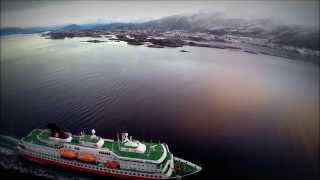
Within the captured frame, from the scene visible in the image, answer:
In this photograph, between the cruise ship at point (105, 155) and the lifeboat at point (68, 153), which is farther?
the lifeboat at point (68, 153)

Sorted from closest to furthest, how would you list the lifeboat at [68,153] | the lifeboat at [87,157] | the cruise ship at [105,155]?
the cruise ship at [105,155] < the lifeboat at [87,157] < the lifeboat at [68,153]

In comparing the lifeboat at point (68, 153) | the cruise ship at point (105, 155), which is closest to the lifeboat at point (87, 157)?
the cruise ship at point (105, 155)

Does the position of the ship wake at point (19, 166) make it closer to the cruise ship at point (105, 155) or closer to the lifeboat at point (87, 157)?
the cruise ship at point (105, 155)

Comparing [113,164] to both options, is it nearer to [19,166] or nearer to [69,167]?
[69,167]

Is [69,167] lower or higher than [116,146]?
lower

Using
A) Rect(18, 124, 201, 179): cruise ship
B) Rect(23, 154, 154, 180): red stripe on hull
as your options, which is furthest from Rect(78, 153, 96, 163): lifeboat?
Rect(23, 154, 154, 180): red stripe on hull

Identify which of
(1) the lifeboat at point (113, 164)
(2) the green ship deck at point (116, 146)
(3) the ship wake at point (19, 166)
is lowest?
(3) the ship wake at point (19, 166)

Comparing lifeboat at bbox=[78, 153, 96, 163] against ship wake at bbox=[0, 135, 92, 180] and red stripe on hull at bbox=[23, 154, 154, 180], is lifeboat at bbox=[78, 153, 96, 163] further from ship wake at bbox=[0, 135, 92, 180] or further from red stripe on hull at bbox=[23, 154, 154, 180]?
ship wake at bbox=[0, 135, 92, 180]

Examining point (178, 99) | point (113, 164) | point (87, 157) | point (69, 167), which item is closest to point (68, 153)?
point (69, 167)
